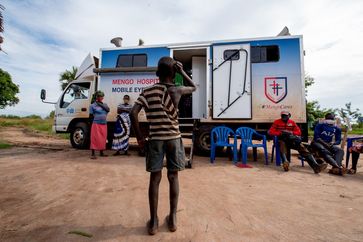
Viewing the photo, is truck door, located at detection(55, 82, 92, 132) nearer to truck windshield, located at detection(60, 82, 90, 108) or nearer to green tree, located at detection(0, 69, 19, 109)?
truck windshield, located at detection(60, 82, 90, 108)

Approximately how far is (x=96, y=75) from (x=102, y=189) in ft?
16.4

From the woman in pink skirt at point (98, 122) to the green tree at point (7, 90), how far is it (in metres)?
24.1

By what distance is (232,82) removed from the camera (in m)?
5.66

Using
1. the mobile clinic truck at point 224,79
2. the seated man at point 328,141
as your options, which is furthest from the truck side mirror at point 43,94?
the seated man at point 328,141

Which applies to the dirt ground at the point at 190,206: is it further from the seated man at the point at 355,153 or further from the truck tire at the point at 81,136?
the truck tire at the point at 81,136

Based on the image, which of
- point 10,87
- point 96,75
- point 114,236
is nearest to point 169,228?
point 114,236

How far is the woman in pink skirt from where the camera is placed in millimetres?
5324

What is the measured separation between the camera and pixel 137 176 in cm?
376

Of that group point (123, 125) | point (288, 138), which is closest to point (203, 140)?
point (288, 138)

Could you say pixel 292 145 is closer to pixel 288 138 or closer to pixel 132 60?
pixel 288 138

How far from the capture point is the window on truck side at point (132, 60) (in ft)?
20.9

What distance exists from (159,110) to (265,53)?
4750mm

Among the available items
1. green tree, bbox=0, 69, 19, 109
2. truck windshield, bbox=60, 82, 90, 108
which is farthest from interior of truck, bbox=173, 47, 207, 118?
green tree, bbox=0, 69, 19, 109

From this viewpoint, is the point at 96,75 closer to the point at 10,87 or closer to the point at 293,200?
the point at 293,200
